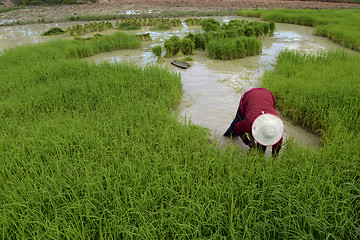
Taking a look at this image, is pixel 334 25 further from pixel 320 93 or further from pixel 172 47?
pixel 320 93

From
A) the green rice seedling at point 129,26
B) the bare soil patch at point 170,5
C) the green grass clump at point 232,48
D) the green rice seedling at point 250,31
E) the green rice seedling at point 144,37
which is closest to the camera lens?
the green grass clump at point 232,48

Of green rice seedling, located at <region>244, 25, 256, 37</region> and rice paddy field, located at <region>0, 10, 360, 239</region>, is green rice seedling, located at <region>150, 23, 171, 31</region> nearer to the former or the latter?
green rice seedling, located at <region>244, 25, 256, 37</region>

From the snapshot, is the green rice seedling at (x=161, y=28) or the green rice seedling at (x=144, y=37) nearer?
the green rice seedling at (x=144, y=37)

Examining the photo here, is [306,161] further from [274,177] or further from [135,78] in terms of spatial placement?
[135,78]

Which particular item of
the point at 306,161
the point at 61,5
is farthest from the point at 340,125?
the point at 61,5

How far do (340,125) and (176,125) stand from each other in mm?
1933

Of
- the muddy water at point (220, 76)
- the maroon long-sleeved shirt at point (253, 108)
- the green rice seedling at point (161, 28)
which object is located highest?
the maroon long-sleeved shirt at point (253, 108)

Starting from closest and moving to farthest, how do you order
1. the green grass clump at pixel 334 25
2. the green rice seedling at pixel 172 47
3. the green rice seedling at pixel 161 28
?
the green rice seedling at pixel 172 47
the green grass clump at pixel 334 25
the green rice seedling at pixel 161 28

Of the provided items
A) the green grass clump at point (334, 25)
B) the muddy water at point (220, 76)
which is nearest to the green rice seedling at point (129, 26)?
the muddy water at point (220, 76)

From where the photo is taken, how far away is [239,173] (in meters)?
2.06

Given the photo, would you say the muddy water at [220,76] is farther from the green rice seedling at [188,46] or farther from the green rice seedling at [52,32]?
the green rice seedling at [52,32]

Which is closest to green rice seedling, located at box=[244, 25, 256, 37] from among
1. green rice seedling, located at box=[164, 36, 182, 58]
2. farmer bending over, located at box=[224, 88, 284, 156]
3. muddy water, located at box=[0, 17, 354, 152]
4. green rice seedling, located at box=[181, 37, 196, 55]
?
muddy water, located at box=[0, 17, 354, 152]

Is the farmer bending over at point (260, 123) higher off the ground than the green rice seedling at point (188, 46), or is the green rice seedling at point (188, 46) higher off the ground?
the farmer bending over at point (260, 123)

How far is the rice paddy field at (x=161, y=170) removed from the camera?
1605 mm
